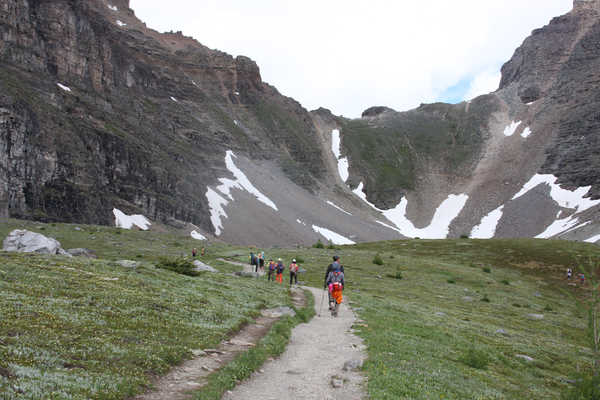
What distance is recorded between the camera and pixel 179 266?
3164 cm

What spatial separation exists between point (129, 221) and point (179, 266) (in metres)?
86.1

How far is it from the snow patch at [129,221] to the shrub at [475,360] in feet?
345

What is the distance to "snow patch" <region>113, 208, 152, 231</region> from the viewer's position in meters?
106

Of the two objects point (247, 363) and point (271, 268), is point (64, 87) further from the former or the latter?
point (247, 363)

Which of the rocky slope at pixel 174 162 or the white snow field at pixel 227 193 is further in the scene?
the white snow field at pixel 227 193

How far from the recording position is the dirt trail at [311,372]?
9664 millimetres

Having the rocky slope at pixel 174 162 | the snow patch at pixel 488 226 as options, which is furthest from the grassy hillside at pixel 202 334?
the snow patch at pixel 488 226

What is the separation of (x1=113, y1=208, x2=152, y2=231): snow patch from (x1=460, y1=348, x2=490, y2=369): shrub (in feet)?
345

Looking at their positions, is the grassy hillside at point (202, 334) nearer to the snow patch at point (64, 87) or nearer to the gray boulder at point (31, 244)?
the gray boulder at point (31, 244)

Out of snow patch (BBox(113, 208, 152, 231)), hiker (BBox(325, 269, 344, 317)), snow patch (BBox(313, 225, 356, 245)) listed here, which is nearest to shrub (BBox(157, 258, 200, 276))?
hiker (BBox(325, 269, 344, 317))

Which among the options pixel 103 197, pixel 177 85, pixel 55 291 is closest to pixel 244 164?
pixel 177 85

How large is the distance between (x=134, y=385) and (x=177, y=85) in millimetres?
195949

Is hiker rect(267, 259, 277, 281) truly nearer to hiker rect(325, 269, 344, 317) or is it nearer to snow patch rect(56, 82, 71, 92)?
hiker rect(325, 269, 344, 317)

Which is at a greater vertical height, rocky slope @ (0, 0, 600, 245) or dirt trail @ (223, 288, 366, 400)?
rocky slope @ (0, 0, 600, 245)
